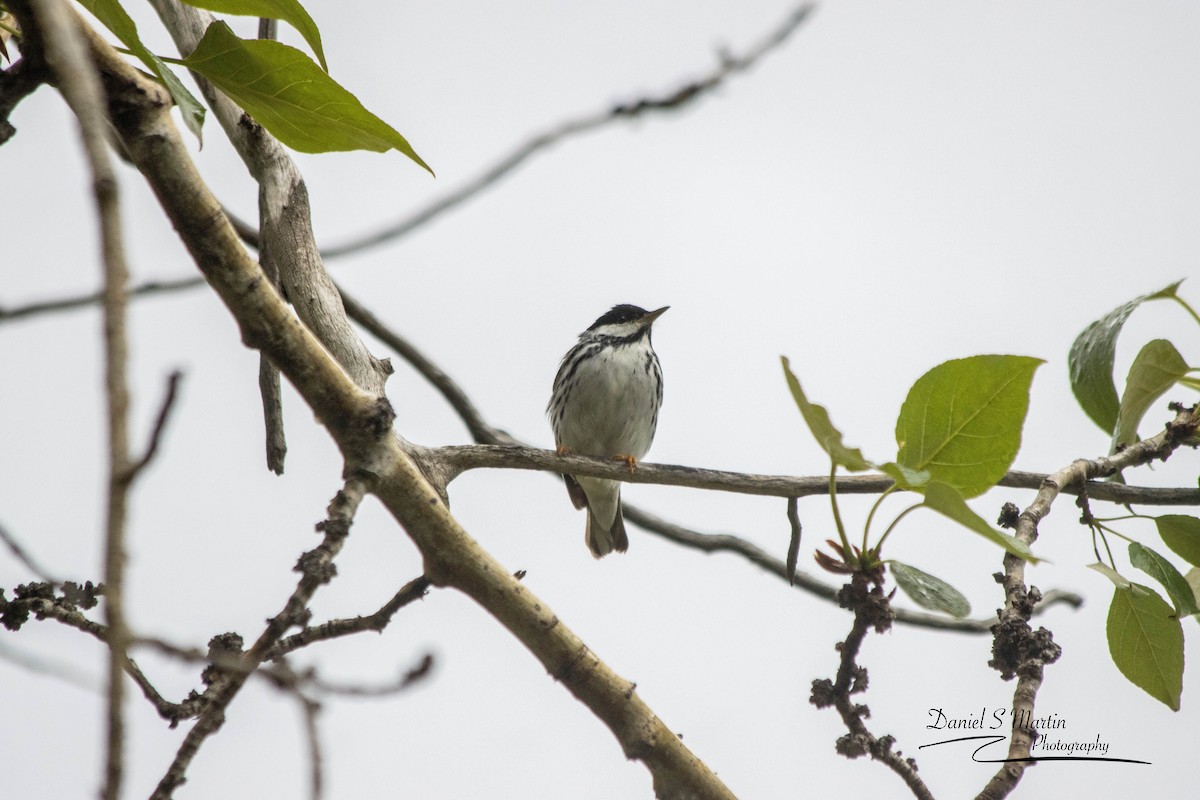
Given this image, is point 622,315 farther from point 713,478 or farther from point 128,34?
point 128,34

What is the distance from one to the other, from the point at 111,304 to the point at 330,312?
1837 mm

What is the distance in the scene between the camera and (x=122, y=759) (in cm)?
85

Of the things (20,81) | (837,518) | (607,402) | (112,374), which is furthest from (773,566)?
(112,374)

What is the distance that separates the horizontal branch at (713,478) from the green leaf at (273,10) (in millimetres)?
966

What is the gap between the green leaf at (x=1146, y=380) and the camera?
2568 mm

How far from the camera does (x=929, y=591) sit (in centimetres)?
218

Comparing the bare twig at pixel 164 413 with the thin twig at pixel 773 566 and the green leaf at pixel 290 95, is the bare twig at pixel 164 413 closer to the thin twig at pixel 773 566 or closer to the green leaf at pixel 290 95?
the green leaf at pixel 290 95

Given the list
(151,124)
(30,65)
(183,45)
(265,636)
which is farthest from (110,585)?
(183,45)

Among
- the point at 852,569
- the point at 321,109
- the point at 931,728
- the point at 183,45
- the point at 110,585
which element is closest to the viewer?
the point at 110,585

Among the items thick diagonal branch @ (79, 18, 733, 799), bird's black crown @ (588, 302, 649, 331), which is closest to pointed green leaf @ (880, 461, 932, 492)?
thick diagonal branch @ (79, 18, 733, 799)

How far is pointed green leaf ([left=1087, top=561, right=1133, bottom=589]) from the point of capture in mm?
2545

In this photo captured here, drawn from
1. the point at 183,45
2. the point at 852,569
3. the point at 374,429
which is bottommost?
the point at 852,569

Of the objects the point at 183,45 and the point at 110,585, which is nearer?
the point at 110,585

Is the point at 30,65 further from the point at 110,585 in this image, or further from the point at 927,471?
the point at 927,471
